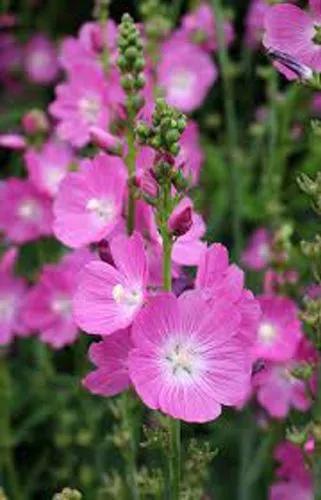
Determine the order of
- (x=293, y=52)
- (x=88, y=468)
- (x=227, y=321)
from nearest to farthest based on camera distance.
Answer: (x=227, y=321), (x=293, y=52), (x=88, y=468)

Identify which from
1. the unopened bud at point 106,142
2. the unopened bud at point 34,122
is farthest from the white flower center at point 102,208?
the unopened bud at point 34,122

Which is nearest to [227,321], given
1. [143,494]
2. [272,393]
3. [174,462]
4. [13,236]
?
[174,462]

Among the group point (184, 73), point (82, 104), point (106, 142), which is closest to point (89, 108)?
point (82, 104)

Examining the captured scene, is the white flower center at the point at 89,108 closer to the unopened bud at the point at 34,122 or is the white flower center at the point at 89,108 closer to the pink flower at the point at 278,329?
the unopened bud at the point at 34,122

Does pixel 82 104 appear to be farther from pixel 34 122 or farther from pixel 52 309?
pixel 52 309

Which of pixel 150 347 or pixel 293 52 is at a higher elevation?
pixel 293 52

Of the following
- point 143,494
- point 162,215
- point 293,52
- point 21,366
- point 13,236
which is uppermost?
point 293,52

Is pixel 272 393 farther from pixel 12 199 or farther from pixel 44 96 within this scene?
pixel 44 96
